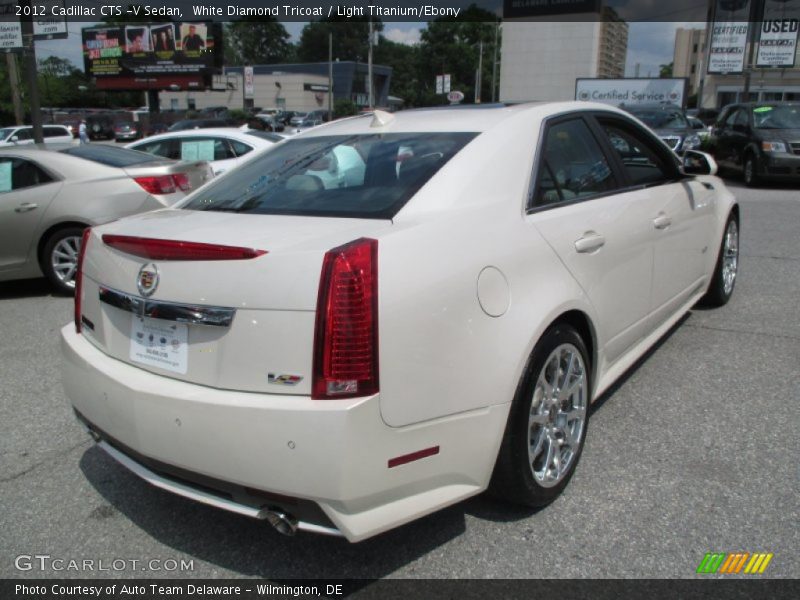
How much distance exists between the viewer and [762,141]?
13531mm

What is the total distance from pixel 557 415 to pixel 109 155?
5913mm

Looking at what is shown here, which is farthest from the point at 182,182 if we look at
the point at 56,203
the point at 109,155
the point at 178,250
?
the point at 178,250

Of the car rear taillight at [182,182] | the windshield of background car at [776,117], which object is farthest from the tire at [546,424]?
the windshield of background car at [776,117]

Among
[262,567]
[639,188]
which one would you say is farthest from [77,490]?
[639,188]

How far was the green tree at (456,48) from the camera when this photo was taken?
103 m

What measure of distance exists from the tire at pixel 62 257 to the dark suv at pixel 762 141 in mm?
12452

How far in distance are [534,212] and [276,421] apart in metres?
1.37

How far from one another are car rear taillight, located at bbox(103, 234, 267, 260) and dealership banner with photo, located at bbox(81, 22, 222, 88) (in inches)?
2332

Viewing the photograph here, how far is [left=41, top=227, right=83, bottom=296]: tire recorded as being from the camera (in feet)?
21.4

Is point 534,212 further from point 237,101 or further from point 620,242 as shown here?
point 237,101

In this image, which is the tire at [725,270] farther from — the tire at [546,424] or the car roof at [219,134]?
the car roof at [219,134]

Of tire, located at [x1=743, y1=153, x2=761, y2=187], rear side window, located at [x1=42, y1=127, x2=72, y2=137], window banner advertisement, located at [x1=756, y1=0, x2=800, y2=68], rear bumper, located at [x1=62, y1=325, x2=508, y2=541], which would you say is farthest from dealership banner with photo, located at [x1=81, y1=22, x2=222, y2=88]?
rear bumper, located at [x1=62, y1=325, x2=508, y2=541]

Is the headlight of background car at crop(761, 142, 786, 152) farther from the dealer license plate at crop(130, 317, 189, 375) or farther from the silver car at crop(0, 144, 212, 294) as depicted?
the dealer license plate at crop(130, 317, 189, 375)

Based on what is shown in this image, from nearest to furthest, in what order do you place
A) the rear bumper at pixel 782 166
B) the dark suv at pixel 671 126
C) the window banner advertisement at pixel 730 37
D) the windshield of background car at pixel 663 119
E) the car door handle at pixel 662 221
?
the car door handle at pixel 662 221, the rear bumper at pixel 782 166, the dark suv at pixel 671 126, the windshield of background car at pixel 663 119, the window banner advertisement at pixel 730 37
